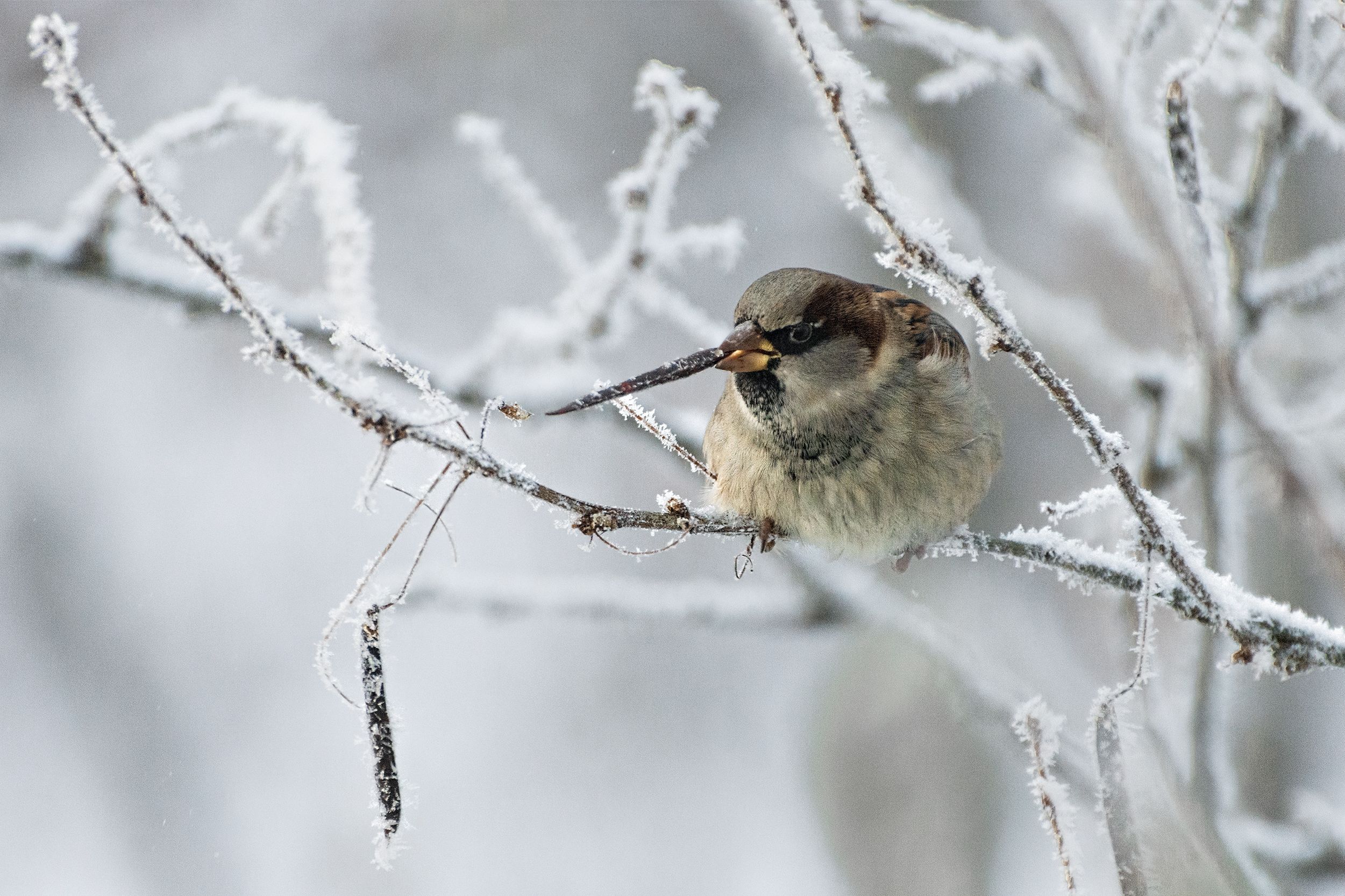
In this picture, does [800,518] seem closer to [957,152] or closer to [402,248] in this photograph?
[957,152]

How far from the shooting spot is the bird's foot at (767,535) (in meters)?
3.04

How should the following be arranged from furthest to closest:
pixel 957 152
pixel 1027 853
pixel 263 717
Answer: pixel 263 717 < pixel 957 152 < pixel 1027 853

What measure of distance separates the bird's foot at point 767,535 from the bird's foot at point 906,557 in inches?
14.6

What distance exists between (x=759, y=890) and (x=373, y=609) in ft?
21.9

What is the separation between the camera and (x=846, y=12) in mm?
2734

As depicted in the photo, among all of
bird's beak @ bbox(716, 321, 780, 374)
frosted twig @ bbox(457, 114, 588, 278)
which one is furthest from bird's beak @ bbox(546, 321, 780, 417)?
frosted twig @ bbox(457, 114, 588, 278)

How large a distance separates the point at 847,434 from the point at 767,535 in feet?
1.12

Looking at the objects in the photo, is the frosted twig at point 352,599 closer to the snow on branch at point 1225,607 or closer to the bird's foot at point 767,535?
the snow on branch at point 1225,607

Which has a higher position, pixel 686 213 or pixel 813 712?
pixel 686 213

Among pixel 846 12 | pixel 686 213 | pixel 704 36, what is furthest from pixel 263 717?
pixel 846 12

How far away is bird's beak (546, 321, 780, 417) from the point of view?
1640 millimetres

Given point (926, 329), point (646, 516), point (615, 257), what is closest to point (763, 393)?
point (926, 329)

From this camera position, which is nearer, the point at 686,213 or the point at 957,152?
the point at 957,152

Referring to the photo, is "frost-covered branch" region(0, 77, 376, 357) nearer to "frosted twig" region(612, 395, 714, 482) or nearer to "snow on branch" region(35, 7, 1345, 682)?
"frosted twig" region(612, 395, 714, 482)
